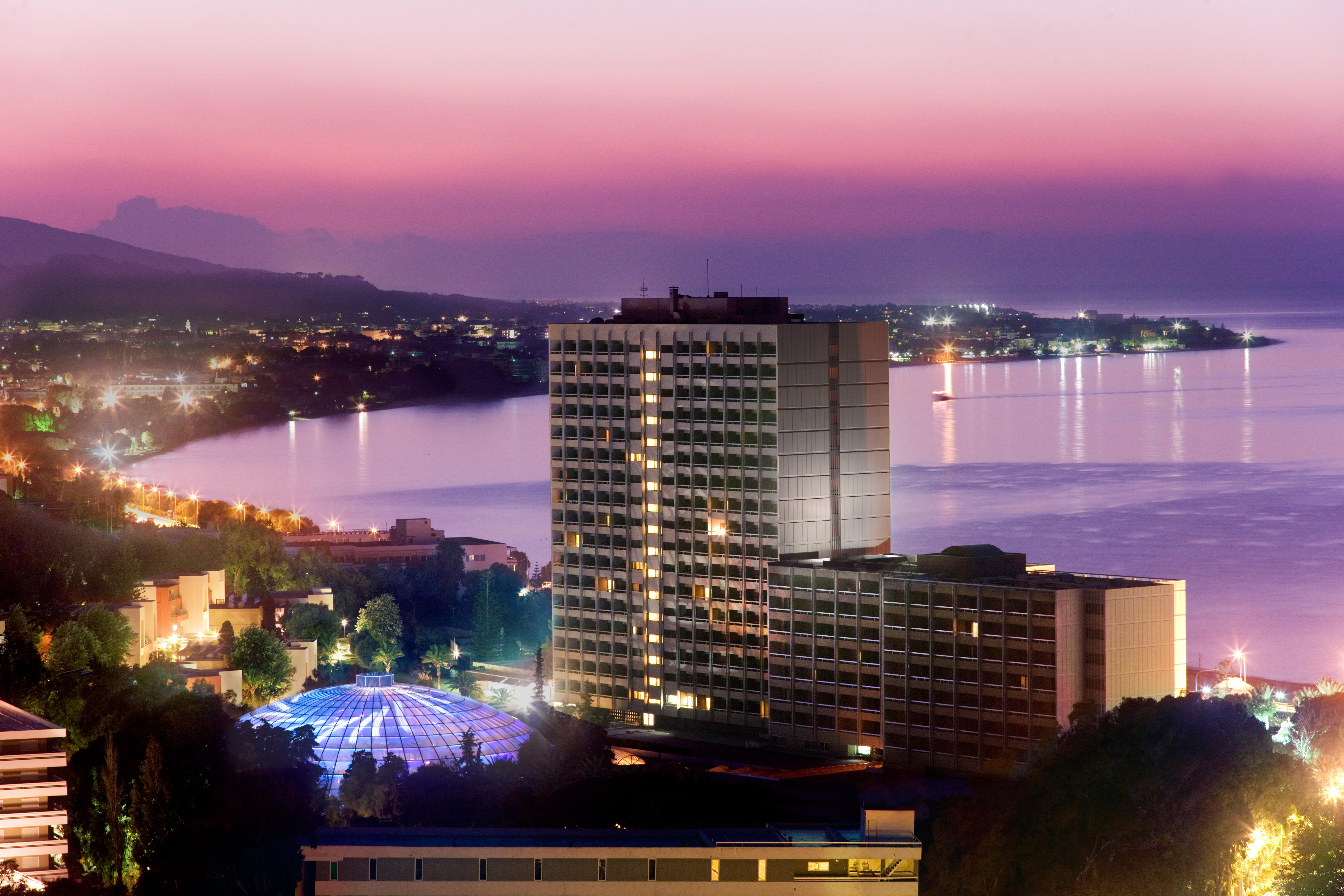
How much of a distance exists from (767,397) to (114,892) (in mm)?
12145

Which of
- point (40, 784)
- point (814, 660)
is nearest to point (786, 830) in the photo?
point (40, 784)

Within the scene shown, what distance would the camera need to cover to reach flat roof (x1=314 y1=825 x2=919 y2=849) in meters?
13.3

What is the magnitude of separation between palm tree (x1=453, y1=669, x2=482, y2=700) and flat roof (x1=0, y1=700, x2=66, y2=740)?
8.79 metres

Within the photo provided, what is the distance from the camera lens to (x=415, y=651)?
101ft

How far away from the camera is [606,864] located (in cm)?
1323

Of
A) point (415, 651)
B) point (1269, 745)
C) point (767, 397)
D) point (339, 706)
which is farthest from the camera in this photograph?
point (415, 651)

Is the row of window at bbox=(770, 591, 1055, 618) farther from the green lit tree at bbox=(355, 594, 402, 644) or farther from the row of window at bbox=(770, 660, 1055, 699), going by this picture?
the green lit tree at bbox=(355, 594, 402, 644)

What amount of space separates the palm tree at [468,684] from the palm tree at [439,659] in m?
0.23

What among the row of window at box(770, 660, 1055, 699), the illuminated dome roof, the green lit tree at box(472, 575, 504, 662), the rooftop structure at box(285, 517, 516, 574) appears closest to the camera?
the illuminated dome roof

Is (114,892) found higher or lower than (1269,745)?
lower

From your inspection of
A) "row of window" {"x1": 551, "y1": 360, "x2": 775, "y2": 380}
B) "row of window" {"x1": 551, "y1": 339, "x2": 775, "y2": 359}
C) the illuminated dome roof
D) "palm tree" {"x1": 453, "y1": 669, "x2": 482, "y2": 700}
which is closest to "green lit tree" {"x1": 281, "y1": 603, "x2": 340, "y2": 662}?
"palm tree" {"x1": 453, "y1": 669, "x2": 482, "y2": 700}

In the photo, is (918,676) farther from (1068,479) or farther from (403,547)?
(1068,479)

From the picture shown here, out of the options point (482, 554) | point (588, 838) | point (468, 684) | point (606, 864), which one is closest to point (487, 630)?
point (468, 684)

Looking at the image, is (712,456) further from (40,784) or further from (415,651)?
(40,784)
